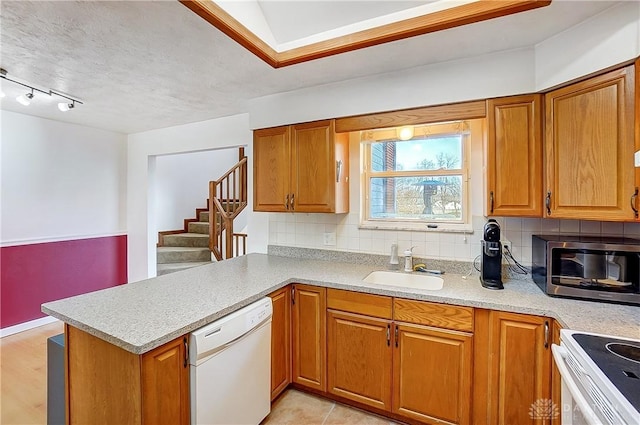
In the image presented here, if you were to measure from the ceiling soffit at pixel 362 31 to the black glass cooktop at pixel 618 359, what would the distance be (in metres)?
1.48

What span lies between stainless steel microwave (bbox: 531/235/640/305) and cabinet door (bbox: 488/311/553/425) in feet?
0.95

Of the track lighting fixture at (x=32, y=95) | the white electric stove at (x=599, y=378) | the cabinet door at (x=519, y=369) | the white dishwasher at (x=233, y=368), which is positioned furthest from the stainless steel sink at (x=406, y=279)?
the track lighting fixture at (x=32, y=95)

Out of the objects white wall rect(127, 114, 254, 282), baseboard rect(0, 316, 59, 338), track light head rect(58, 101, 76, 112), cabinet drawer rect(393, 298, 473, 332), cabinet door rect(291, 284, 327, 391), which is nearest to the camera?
cabinet drawer rect(393, 298, 473, 332)

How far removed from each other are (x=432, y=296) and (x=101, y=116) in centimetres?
375

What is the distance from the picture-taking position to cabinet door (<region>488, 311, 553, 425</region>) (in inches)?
57.7

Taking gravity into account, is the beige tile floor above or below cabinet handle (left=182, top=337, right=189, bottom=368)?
below

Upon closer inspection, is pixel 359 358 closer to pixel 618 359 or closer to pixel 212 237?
pixel 618 359

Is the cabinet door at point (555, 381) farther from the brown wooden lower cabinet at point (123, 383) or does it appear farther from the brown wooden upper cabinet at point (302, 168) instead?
the brown wooden lower cabinet at point (123, 383)

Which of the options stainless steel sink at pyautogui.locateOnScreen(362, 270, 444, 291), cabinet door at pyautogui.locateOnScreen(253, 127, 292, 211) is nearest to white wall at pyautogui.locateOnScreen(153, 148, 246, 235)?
cabinet door at pyautogui.locateOnScreen(253, 127, 292, 211)

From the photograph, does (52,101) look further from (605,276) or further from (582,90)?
(605,276)

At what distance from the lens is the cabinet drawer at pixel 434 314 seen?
1.63 metres

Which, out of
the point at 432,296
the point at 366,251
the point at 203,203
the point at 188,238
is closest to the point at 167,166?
the point at 203,203

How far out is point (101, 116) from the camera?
3.22m

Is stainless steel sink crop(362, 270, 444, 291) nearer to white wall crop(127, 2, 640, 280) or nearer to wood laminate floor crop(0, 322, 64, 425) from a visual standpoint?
white wall crop(127, 2, 640, 280)
